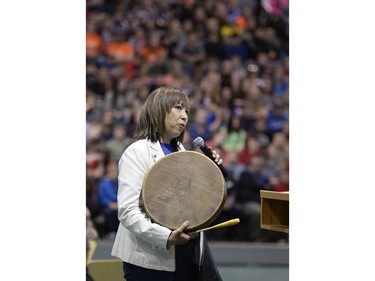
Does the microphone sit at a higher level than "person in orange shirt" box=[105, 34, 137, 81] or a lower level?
lower

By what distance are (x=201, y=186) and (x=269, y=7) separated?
381 inches

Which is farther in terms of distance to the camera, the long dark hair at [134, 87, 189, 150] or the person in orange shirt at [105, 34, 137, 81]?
the person in orange shirt at [105, 34, 137, 81]

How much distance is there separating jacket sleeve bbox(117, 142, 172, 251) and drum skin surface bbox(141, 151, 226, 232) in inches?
1.6

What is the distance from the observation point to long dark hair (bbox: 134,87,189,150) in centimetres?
393

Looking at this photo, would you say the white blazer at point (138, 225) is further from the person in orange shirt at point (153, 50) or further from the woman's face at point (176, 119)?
the person in orange shirt at point (153, 50)

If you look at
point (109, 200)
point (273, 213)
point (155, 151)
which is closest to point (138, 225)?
point (155, 151)

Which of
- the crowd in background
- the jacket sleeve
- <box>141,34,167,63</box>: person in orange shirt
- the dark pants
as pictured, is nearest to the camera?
the jacket sleeve

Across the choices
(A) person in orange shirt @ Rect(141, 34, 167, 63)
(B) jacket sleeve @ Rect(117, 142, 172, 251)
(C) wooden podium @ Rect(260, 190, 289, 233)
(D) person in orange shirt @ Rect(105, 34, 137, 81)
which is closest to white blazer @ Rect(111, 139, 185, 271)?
(B) jacket sleeve @ Rect(117, 142, 172, 251)

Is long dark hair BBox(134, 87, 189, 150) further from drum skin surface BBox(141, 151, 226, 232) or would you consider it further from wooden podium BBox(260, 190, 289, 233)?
wooden podium BBox(260, 190, 289, 233)

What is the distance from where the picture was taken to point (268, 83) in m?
11.6

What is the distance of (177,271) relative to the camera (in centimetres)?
398

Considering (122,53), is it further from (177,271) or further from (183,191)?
(183,191)

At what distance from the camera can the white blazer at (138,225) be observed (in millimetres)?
3742
